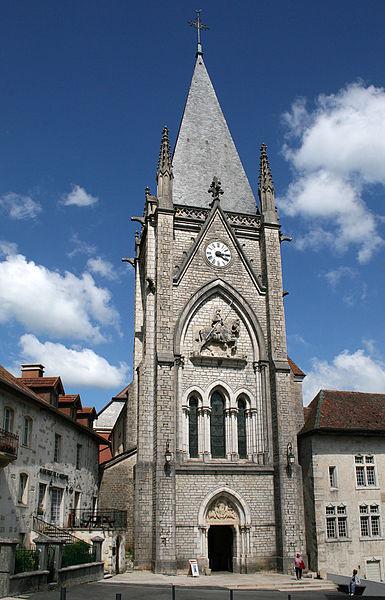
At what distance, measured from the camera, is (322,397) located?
32625 mm

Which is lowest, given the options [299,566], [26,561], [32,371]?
[299,566]

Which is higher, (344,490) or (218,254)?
(218,254)

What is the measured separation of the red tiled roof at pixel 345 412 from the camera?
30.4 m

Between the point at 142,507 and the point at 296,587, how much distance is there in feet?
23.7

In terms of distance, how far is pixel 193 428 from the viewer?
28.3m

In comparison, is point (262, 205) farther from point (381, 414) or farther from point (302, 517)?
point (302, 517)

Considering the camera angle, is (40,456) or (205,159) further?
(205,159)

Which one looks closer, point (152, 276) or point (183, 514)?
point (183, 514)

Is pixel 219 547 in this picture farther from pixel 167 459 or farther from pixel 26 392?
pixel 26 392

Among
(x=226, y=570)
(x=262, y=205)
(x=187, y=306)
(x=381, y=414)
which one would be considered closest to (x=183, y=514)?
(x=226, y=570)

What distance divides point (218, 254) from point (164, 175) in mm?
5300

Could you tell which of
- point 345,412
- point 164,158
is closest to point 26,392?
point 164,158

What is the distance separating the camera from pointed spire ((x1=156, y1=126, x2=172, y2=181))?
1262 inches

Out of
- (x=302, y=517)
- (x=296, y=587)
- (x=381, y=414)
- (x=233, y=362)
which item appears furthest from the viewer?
(x=381, y=414)
